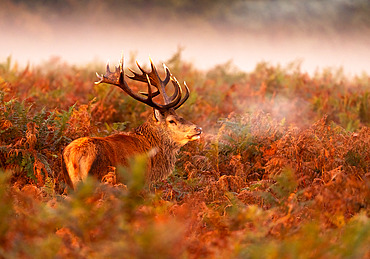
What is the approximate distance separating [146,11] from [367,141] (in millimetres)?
23760

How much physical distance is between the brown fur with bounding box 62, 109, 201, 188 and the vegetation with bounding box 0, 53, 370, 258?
231mm

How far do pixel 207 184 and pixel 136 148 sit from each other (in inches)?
42.3

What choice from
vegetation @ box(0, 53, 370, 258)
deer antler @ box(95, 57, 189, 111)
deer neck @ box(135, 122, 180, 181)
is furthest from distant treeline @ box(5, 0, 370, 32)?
deer neck @ box(135, 122, 180, 181)

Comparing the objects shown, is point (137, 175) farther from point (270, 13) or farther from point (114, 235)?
point (270, 13)

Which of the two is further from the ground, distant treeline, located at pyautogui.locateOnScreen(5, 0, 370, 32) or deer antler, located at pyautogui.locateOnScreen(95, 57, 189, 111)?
distant treeline, located at pyautogui.locateOnScreen(5, 0, 370, 32)

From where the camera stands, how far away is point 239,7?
28.7 m

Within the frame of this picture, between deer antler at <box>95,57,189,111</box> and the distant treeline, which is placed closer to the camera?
deer antler at <box>95,57,189,111</box>

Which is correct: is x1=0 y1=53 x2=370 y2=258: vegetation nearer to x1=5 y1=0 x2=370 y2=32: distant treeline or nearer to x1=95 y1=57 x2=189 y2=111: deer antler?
x1=95 y1=57 x2=189 y2=111: deer antler

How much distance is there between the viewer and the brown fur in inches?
210

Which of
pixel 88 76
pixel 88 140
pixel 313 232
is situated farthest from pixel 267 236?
pixel 88 76

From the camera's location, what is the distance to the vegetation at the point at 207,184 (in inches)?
119

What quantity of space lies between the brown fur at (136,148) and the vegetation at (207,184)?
23 cm

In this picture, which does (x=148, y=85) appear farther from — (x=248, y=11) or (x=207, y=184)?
(x=248, y=11)

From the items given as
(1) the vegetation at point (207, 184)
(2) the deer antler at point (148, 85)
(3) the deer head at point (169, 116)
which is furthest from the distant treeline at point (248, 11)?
(3) the deer head at point (169, 116)
